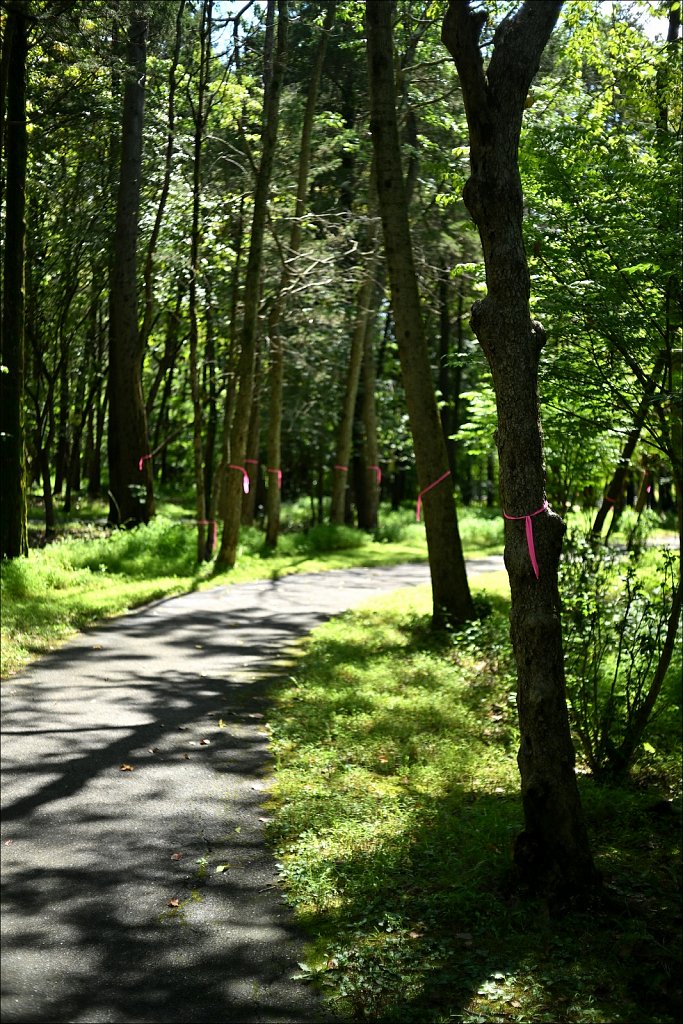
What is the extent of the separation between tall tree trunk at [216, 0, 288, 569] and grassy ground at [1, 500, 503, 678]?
821 mm

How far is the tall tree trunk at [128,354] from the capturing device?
62.2 feet

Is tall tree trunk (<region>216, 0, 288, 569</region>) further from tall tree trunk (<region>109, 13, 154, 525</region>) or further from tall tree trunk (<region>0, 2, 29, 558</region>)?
tall tree trunk (<region>0, 2, 29, 558</region>)

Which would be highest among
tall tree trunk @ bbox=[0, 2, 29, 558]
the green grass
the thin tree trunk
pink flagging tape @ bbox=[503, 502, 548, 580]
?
the thin tree trunk

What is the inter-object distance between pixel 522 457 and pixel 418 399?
6.44m

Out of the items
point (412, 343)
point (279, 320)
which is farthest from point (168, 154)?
point (412, 343)

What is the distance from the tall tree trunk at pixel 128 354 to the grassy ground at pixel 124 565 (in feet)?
3.28

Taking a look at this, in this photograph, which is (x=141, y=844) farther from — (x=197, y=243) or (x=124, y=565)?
(x=197, y=243)

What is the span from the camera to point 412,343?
11.5 metres

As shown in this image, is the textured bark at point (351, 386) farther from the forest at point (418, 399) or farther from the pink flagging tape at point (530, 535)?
the pink flagging tape at point (530, 535)

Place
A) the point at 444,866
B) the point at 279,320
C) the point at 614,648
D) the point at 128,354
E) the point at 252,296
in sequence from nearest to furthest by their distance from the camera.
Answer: the point at 444,866, the point at 614,648, the point at 252,296, the point at 128,354, the point at 279,320

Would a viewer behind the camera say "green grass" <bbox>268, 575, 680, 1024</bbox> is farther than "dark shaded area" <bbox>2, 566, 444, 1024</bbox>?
No

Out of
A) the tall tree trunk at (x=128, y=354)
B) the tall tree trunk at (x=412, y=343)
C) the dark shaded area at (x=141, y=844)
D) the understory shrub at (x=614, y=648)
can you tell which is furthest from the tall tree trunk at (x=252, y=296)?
the understory shrub at (x=614, y=648)

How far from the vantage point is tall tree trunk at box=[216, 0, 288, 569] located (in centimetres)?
1588

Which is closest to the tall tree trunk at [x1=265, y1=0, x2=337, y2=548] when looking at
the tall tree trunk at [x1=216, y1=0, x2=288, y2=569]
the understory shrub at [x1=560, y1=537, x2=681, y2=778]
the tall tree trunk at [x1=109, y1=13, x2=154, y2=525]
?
the tall tree trunk at [x1=216, y1=0, x2=288, y2=569]
